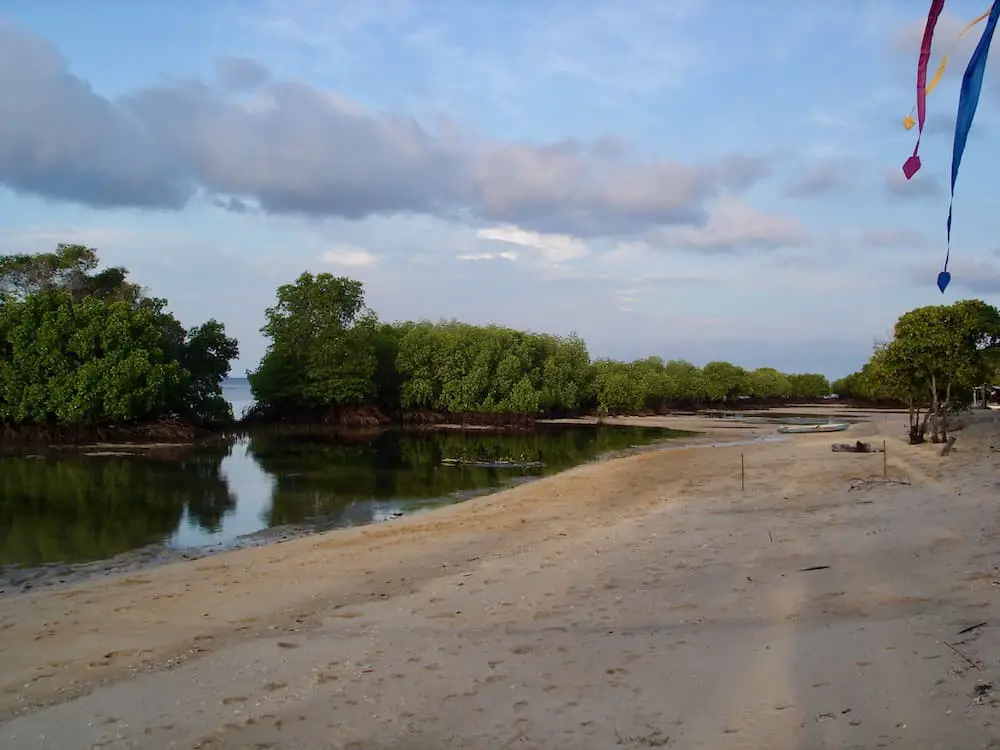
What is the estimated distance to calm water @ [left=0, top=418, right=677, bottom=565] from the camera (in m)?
16.4

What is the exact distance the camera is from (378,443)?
143 ft

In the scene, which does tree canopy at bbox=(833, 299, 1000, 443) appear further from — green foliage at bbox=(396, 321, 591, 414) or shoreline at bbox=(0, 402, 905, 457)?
green foliage at bbox=(396, 321, 591, 414)

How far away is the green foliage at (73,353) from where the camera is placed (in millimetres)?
37688

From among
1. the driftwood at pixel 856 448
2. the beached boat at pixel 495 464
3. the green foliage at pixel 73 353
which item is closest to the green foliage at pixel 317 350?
the green foliage at pixel 73 353

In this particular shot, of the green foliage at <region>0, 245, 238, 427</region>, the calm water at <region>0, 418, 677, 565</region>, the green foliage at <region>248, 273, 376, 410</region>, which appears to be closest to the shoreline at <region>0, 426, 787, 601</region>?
the calm water at <region>0, 418, 677, 565</region>

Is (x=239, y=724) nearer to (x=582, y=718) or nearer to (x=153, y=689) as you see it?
(x=153, y=689)

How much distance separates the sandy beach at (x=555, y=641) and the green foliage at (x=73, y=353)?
28.8m

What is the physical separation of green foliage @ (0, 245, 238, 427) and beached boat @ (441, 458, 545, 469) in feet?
56.1

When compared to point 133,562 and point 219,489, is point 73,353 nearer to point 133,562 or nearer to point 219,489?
point 219,489

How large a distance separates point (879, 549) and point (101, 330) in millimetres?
39051

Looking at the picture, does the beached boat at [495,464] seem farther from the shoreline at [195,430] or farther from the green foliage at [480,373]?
the green foliage at [480,373]

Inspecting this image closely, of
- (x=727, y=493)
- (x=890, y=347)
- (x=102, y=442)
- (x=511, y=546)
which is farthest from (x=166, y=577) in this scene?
(x=102, y=442)

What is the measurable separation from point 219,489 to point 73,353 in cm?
2071

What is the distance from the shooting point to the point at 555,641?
6773 mm
